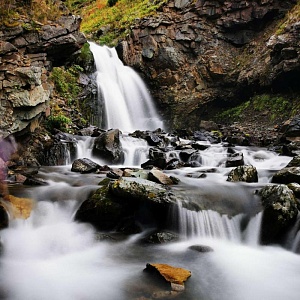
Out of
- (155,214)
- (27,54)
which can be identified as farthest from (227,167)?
(27,54)

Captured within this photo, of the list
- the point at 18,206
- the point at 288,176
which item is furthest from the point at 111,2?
the point at 18,206

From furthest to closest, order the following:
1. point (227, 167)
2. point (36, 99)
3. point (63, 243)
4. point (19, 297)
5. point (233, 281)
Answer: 1. point (227, 167)
2. point (36, 99)
3. point (63, 243)
4. point (233, 281)
5. point (19, 297)

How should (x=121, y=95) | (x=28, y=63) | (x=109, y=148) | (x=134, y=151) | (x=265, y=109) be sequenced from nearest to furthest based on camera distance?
(x=28, y=63), (x=109, y=148), (x=134, y=151), (x=265, y=109), (x=121, y=95)

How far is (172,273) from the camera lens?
14.7 feet

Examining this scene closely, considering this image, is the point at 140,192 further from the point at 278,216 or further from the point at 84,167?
the point at 84,167

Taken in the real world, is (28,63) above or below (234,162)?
above

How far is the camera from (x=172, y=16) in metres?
20.9

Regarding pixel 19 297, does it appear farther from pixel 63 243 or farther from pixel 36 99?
pixel 36 99

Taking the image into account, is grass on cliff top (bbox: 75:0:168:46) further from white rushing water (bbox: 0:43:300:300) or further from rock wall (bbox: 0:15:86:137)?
white rushing water (bbox: 0:43:300:300)

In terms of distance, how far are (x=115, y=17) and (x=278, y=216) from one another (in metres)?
24.7

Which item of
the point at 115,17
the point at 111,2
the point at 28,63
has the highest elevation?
the point at 111,2

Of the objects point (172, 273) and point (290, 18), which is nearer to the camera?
point (172, 273)

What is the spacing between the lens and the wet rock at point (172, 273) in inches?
169

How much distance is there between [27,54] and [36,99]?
7.02 feet
